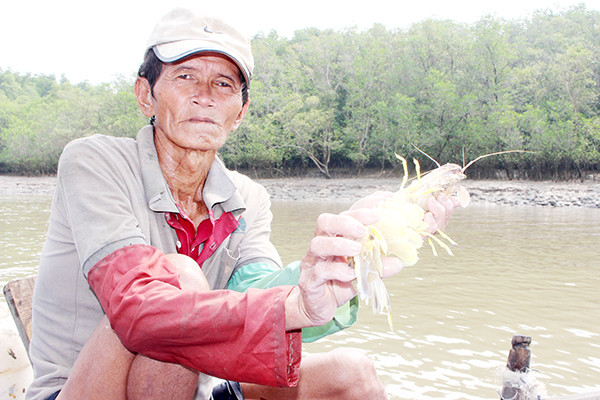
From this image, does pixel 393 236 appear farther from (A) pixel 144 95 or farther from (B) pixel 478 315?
(B) pixel 478 315

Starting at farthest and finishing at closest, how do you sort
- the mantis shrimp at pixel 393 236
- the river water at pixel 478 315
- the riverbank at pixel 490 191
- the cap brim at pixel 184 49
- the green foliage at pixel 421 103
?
the green foliage at pixel 421 103
the riverbank at pixel 490 191
the river water at pixel 478 315
the cap brim at pixel 184 49
the mantis shrimp at pixel 393 236

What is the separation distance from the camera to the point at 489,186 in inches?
1054

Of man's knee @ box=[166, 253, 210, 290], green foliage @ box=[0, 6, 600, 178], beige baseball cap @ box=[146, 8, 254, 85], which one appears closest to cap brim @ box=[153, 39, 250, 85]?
beige baseball cap @ box=[146, 8, 254, 85]

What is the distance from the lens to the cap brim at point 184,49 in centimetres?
204

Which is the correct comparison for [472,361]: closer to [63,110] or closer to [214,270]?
[214,270]

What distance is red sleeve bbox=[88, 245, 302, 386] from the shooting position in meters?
1.39

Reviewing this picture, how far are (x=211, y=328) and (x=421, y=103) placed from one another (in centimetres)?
3787

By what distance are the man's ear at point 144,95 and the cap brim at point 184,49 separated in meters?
0.28

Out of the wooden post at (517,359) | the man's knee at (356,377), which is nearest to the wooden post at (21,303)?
the man's knee at (356,377)

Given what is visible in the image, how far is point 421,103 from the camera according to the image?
3747cm

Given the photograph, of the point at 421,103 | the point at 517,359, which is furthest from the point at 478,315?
the point at 421,103

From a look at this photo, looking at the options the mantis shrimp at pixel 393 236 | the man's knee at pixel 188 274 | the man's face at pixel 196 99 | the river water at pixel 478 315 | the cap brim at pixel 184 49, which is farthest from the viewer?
the river water at pixel 478 315

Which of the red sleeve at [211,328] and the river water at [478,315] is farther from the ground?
the red sleeve at [211,328]

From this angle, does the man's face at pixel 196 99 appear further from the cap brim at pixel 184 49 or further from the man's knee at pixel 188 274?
the man's knee at pixel 188 274
